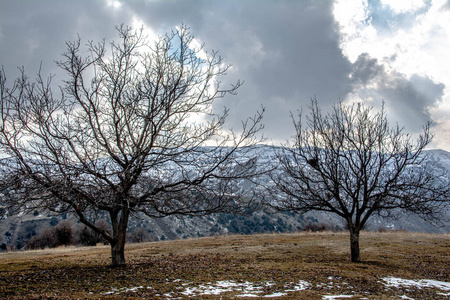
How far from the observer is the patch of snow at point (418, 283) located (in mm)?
9469

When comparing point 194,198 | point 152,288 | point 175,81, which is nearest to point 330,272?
point 194,198

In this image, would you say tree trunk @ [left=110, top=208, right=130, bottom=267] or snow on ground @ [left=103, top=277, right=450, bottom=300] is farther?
tree trunk @ [left=110, top=208, right=130, bottom=267]

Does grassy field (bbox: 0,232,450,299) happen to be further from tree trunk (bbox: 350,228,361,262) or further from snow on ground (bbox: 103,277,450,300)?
tree trunk (bbox: 350,228,361,262)

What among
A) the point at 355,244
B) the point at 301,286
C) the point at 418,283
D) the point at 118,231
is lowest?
the point at 418,283

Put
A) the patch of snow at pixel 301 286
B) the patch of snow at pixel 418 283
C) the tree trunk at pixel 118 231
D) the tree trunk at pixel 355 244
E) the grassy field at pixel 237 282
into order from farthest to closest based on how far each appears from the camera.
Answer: the tree trunk at pixel 355 244
the tree trunk at pixel 118 231
the patch of snow at pixel 418 283
the patch of snow at pixel 301 286
the grassy field at pixel 237 282

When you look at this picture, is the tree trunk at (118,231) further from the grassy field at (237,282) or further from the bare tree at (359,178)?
the bare tree at (359,178)

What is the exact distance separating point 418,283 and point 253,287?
5.82 m

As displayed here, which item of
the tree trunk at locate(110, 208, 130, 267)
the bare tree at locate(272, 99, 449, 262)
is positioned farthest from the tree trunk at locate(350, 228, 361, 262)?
the tree trunk at locate(110, 208, 130, 267)

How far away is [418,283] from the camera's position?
388 inches

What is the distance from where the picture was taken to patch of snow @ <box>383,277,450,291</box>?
947cm

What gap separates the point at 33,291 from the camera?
24.9 feet

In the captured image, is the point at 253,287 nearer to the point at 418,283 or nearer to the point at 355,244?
the point at 418,283

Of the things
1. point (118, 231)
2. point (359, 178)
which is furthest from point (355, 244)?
point (118, 231)

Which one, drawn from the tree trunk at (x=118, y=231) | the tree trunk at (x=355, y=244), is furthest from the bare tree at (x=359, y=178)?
the tree trunk at (x=118, y=231)
